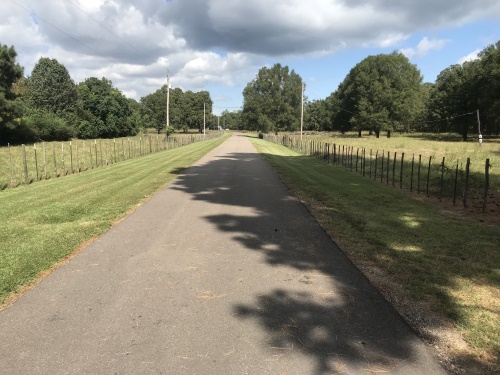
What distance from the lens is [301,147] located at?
38312 mm

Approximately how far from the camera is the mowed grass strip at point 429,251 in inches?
161

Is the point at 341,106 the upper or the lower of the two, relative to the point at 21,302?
upper

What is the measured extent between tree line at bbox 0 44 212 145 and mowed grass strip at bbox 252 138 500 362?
1538 inches

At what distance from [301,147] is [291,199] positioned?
28266 mm

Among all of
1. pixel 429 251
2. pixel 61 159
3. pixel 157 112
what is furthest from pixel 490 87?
pixel 157 112

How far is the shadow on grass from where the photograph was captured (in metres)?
3.33

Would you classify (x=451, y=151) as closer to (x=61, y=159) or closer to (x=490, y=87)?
(x=490, y=87)

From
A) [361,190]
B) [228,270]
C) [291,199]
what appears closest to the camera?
[228,270]

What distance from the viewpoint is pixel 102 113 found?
7212cm

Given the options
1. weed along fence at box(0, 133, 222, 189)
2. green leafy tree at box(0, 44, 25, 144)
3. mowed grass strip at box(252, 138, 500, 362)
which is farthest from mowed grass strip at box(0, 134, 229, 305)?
green leafy tree at box(0, 44, 25, 144)

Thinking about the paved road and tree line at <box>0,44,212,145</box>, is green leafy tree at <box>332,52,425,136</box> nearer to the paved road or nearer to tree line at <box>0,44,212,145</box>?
tree line at <box>0,44,212,145</box>

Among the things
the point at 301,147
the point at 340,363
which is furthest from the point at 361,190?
the point at 301,147

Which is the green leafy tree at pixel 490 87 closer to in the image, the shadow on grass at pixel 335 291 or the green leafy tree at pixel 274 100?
the green leafy tree at pixel 274 100

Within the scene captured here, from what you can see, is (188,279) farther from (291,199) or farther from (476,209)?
(476,209)
